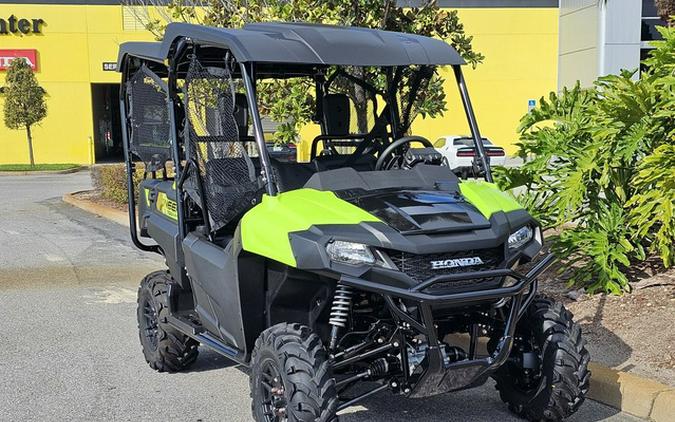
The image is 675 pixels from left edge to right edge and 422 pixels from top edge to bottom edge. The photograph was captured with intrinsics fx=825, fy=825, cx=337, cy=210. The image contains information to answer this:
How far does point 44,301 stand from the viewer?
8703 millimetres

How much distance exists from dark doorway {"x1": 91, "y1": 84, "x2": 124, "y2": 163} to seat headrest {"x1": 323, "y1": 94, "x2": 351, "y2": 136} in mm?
34305

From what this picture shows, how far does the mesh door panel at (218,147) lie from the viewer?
199 inches

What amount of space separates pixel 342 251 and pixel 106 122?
4015 cm

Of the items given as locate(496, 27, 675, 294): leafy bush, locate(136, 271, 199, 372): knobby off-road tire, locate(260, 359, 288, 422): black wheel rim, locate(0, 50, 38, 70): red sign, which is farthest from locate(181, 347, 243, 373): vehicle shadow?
locate(0, 50, 38, 70): red sign

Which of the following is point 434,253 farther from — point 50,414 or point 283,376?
point 50,414

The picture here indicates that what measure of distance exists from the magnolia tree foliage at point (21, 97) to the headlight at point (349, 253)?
32308 mm

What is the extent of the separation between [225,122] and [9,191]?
1911cm

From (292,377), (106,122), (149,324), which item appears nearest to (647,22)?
(149,324)

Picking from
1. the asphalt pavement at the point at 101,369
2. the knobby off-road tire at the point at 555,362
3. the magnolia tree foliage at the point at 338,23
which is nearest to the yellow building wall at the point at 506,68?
the magnolia tree foliage at the point at 338,23

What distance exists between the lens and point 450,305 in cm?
402

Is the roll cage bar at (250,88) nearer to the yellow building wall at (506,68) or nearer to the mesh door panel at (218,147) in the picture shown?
the mesh door panel at (218,147)

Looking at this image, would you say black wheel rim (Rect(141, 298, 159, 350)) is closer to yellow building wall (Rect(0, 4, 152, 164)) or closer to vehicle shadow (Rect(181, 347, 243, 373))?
vehicle shadow (Rect(181, 347, 243, 373))

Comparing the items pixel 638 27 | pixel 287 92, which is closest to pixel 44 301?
pixel 287 92

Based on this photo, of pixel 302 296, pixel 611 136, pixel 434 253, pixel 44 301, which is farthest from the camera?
pixel 44 301
